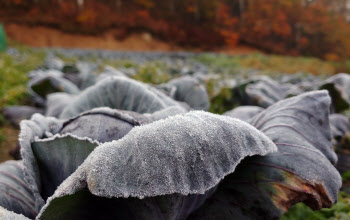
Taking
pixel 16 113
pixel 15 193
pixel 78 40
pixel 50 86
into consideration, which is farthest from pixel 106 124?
pixel 78 40

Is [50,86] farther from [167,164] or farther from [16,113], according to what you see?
[167,164]

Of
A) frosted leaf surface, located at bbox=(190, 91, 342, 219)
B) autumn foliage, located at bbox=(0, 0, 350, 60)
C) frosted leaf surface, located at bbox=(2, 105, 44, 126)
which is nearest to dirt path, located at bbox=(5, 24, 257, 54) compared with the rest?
autumn foliage, located at bbox=(0, 0, 350, 60)

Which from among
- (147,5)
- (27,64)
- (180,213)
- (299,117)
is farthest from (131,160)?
(147,5)

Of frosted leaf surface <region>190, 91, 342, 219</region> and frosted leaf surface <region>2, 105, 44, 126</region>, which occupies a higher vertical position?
frosted leaf surface <region>190, 91, 342, 219</region>

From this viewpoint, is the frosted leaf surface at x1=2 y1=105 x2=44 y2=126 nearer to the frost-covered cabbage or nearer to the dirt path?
the frost-covered cabbage

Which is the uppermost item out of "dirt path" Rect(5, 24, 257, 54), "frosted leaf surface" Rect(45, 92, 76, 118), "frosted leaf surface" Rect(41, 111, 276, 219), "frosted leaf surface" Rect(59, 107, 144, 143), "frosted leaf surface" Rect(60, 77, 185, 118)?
"frosted leaf surface" Rect(41, 111, 276, 219)

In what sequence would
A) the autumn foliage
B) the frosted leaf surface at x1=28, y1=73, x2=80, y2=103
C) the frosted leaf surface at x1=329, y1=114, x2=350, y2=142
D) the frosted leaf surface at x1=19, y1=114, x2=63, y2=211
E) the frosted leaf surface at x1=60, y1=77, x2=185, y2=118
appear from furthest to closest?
the autumn foliage → the frosted leaf surface at x1=28, y1=73, x2=80, y2=103 → the frosted leaf surface at x1=329, y1=114, x2=350, y2=142 → the frosted leaf surface at x1=60, y1=77, x2=185, y2=118 → the frosted leaf surface at x1=19, y1=114, x2=63, y2=211

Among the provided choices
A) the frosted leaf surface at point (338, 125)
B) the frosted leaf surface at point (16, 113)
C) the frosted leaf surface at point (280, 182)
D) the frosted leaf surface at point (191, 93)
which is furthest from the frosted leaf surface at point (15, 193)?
the frosted leaf surface at point (16, 113)
